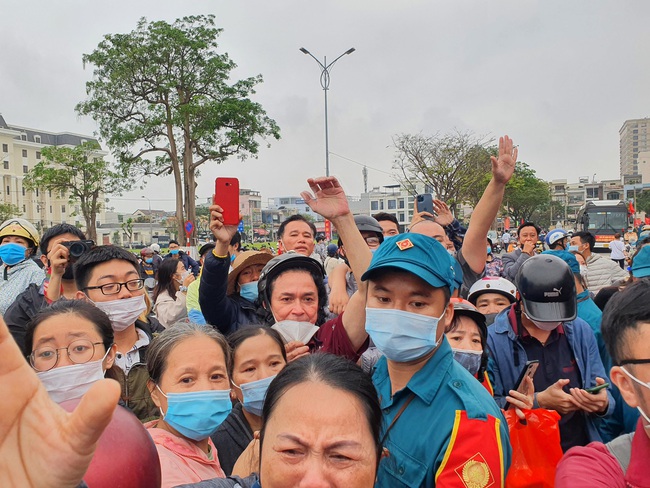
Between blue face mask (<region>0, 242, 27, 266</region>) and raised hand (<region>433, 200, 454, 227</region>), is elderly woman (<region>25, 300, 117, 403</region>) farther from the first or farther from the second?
raised hand (<region>433, 200, 454, 227</region>)

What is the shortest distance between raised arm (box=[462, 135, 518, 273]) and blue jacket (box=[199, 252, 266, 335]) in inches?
55.8

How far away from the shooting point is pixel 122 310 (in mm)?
3195

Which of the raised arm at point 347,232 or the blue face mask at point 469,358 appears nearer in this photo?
the raised arm at point 347,232

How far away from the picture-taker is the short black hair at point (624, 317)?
5.28 feet

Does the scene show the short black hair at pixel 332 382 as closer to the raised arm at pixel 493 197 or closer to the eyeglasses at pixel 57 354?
the eyeglasses at pixel 57 354

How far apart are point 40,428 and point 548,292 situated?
8.15 ft

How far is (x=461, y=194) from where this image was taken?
1126 inches

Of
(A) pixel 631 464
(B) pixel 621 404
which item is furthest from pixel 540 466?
(B) pixel 621 404

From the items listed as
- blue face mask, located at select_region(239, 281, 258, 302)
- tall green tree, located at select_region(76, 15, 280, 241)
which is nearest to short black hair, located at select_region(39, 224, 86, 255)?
blue face mask, located at select_region(239, 281, 258, 302)

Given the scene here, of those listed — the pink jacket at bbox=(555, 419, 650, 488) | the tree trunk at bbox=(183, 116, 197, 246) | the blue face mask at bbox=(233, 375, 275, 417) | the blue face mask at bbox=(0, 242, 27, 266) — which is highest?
the tree trunk at bbox=(183, 116, 197, 246)

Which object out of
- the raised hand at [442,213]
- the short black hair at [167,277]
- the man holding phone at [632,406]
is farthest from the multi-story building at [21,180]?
the man holding phone at [632,406]

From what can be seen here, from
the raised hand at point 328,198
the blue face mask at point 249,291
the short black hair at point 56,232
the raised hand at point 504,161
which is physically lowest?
the blue face mask at point 249,291

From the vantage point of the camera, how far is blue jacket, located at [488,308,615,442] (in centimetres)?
268

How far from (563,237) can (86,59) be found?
20285mm
